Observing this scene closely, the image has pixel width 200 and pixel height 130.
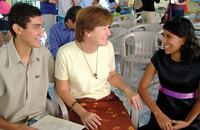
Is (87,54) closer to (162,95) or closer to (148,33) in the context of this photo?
(162,95)

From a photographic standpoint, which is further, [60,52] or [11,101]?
[60,52]

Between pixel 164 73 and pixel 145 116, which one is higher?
pixel 164 73

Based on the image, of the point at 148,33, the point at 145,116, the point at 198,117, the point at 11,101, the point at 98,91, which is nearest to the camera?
the point at 11,101

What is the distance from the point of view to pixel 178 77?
1596 millimetres

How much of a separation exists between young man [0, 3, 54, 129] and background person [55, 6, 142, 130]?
0.60 feet

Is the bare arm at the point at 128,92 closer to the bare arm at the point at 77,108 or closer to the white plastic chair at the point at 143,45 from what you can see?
the bare arm at the point at 77,108

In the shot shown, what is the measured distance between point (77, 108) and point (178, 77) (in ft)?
2.66

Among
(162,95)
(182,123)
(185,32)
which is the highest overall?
(185,32)

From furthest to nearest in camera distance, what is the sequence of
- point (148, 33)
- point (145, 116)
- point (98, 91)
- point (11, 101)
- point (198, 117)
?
point (148, 33) → point (145, 116) → point (98, 91) → point (198, 117) → point (11, 101)

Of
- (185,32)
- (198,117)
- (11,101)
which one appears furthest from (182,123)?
(11,101)

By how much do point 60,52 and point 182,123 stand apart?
1041 millimetres

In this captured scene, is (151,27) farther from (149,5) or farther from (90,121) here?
(90,121)

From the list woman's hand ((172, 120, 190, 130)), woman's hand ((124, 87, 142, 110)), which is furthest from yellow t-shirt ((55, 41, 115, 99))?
woman's hand ((172, 120, 190, 130))

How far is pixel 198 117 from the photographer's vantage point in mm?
1549
